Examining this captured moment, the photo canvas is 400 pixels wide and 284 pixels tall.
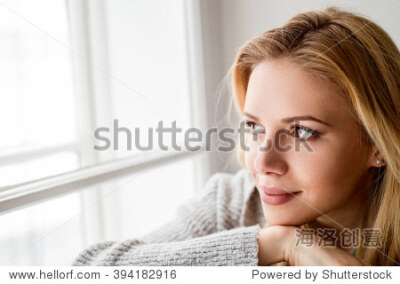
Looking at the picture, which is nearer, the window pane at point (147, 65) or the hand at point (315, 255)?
the hand at point (315, 255)

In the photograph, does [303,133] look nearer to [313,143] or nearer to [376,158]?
[313,143]

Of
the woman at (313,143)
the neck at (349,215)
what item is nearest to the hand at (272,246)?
the woman at (313,143)

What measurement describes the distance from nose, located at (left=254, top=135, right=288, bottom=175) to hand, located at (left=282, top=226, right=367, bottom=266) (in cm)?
10

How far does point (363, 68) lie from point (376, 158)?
144mm

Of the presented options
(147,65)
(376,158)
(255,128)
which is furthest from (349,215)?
(147,65)

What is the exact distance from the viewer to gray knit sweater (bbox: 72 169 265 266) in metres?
0.63

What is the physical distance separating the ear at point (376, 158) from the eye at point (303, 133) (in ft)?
0.34

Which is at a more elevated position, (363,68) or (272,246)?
(363,68)

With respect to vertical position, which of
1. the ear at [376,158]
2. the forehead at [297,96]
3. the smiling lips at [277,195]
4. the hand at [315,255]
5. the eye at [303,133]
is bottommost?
the hand at [315,255]

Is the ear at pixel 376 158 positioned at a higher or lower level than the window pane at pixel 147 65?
lower

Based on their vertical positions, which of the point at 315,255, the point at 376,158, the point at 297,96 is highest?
the point at 297,96

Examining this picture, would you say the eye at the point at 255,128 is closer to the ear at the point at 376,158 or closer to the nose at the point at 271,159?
the nose at the point at 271,159

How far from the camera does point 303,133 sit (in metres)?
0.62

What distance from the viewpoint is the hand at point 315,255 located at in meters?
0.59
